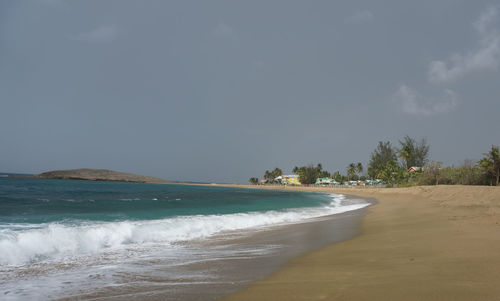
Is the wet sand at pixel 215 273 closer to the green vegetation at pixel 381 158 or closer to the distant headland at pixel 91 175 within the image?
the green vegetation at pixel 381 158

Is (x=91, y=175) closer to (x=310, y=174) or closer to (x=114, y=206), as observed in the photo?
(x=310, y=174)

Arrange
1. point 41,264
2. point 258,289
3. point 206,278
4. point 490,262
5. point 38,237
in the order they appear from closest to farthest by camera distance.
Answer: point 258,289 → point 490,262 → point 206,278 → point 41,264 → point 38,237

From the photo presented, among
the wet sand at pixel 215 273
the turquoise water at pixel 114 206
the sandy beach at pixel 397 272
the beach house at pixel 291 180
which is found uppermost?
the sandy beach at pixel 397 272

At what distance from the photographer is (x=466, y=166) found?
118 feet

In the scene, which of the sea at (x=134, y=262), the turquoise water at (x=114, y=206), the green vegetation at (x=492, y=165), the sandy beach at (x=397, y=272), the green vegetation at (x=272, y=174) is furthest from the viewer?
the green vegetation at (x=272, y=174)

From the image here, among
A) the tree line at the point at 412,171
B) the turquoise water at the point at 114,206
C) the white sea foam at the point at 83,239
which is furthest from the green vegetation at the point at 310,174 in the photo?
the white sea foam at the point at 83,239

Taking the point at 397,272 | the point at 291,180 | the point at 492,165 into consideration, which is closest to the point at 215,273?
the point at 397,272

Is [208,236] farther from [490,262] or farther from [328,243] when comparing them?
[490,262]

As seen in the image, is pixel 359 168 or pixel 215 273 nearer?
pixel 215 273

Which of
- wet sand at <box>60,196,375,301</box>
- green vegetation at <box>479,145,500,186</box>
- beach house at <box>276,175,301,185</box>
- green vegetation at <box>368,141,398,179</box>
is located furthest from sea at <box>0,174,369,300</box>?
beach house at <box>276,175,301,185</box>

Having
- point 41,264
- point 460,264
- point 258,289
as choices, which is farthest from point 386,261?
point 41,264

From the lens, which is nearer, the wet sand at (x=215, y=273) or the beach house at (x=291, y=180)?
the wet sand at (x=215, y=273)

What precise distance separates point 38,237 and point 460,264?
10.2m

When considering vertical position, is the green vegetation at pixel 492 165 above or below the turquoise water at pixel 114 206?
above
